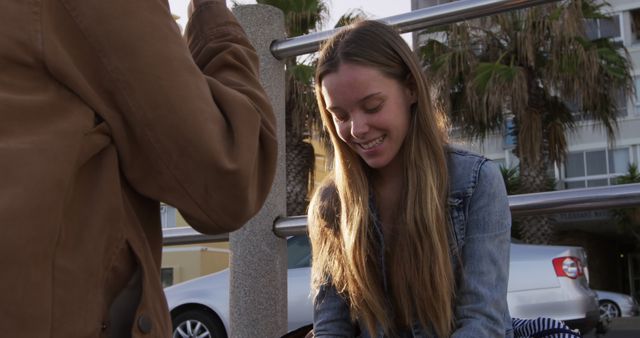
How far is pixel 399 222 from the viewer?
1.95 meters

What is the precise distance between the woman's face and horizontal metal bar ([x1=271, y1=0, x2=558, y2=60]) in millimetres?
274

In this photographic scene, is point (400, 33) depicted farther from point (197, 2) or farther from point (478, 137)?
point (478, 137)

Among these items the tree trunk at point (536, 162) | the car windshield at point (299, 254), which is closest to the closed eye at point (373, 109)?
the car windshield at point (299, 254)

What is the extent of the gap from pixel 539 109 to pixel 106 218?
1628cm

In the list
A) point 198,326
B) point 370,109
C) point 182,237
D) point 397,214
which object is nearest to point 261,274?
point 182,237

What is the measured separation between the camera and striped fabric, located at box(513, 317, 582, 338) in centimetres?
180

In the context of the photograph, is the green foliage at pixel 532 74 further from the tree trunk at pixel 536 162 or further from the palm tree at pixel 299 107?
the palm tree at pixel 299 107

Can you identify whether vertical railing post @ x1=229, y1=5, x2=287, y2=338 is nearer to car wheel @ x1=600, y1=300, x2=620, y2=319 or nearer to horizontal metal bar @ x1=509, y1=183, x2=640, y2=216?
horizontal metal bar @ x1=509, y1=183, x2=640, y2=216

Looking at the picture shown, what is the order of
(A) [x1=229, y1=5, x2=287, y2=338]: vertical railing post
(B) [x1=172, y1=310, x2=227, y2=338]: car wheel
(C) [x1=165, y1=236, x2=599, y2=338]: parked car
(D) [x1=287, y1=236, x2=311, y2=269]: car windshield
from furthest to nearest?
(B) [x1=172, y1=310, x2=227, y2=338]: car wheel → (D) [x1=287, y1=236, x2=311, y2=269]: car windshield → (C) [x1=165, y1=236, x2=599, y2=338]: parked car → (A) [x1=229, y1=5, x2=287, y2=338]: vertical railing post

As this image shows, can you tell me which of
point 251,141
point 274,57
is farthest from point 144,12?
point 274,57

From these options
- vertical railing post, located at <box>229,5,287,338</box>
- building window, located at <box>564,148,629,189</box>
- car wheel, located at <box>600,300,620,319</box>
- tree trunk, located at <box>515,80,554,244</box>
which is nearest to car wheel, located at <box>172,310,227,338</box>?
vertical railing post, located at <box>229,5,287,338</box>

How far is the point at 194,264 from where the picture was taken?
98.0 feet

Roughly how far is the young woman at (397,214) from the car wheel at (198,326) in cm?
695

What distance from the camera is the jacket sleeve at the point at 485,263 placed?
1.81 m
